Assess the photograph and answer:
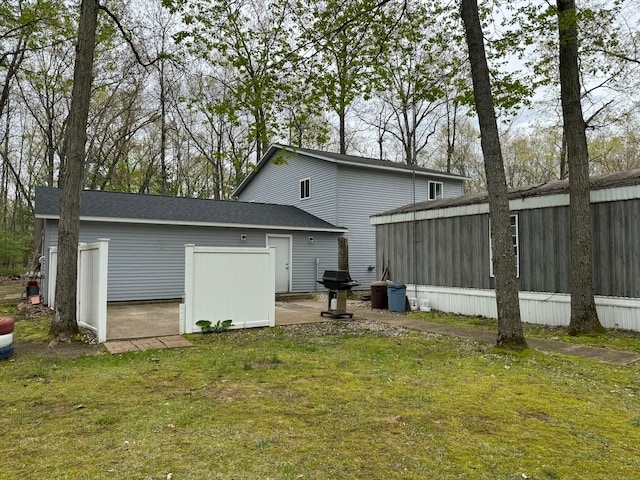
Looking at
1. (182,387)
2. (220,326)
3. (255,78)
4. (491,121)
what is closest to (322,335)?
(220,326)

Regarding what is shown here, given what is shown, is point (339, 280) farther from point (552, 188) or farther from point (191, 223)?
point (191, 223)

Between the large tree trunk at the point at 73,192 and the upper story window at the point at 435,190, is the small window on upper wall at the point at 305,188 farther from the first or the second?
the large tree trunk at the point at 73,192

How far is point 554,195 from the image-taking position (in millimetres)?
8797

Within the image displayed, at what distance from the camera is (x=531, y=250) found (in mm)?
9234

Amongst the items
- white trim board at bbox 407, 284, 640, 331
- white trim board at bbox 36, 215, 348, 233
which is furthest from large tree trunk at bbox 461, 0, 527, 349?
white trim board at bbox 36, 215, 348, 233

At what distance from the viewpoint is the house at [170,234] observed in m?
13.0

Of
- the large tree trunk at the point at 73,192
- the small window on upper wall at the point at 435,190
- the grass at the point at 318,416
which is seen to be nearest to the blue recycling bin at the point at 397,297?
the grass at the point at 318,416

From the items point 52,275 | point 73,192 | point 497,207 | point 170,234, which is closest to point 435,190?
point 170,234

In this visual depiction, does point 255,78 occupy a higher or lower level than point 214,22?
lower

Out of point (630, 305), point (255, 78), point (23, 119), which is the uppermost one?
point (23, 119)

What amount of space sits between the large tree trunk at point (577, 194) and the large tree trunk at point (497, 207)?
198 centimetres

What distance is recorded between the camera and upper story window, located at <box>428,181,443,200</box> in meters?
19.8

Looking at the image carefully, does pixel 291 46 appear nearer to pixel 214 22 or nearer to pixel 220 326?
pixel 214 22

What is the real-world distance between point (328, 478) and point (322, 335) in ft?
17.6
